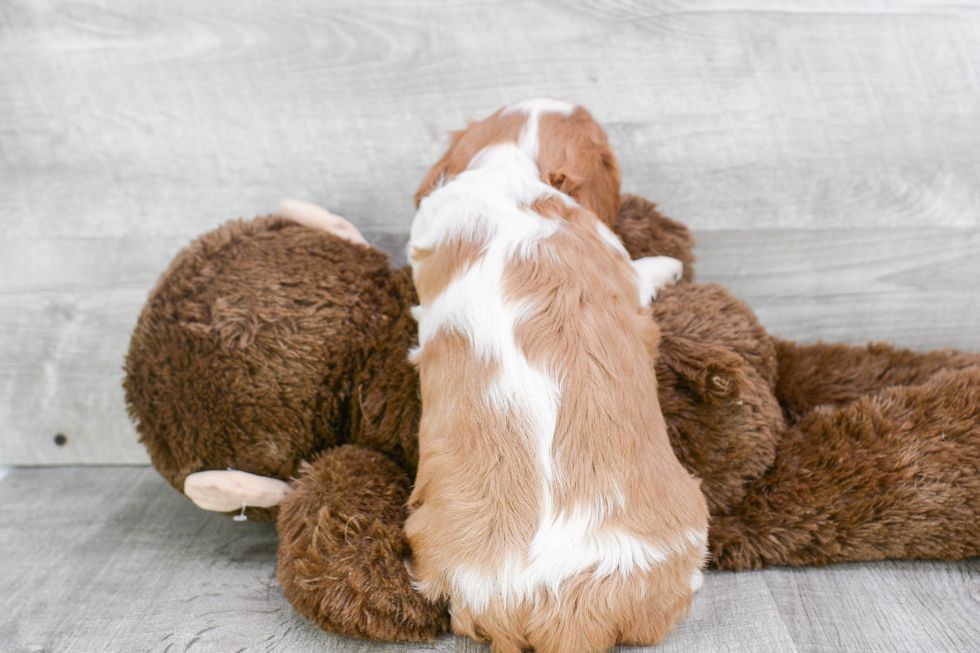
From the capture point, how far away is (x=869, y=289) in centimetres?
144

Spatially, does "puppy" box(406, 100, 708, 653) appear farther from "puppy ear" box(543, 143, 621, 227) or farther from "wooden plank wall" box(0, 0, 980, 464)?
"wooden plank wall" box(0, 0, 980, 464)

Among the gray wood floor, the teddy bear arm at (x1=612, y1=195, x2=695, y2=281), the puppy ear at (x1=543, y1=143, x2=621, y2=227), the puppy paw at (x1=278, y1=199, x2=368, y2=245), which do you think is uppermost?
the puppy ear at (x1=543, y1=143, x2=621, y2=227)

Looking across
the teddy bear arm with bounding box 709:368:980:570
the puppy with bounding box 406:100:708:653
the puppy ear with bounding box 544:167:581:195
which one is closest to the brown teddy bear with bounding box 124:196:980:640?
the teddy bear arm with bounding box 709:368:980:570

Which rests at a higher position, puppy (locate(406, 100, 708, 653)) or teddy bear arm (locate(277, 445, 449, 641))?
puppy (locate(406, 100, 708, 653))

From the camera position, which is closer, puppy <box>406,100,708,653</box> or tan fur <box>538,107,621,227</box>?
puppy <box>406,100,708,653</box>

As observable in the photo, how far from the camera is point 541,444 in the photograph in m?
0.88

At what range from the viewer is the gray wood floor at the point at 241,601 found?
943mm

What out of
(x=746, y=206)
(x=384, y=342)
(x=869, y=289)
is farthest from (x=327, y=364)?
(x=869, y=289)

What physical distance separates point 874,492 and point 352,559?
2.40ft

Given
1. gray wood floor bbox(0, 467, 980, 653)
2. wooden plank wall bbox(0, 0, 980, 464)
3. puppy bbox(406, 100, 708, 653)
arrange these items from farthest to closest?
wooden plank wall bbox(0, 0, 980, 464) → gray wood floor bbox(0, 467, 980, 653) → puppy bbox(406, 100, 708, 653)

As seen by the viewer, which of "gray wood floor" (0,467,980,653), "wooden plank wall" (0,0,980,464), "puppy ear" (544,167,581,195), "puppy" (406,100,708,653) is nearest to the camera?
"puppy" (406,100,708,653)

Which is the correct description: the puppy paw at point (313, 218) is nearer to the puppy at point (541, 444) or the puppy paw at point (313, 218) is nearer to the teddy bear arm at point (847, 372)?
the puppy at point (541, 444)

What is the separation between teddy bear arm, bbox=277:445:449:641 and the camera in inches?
36.2

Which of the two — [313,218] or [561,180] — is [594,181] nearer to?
[561,180]
